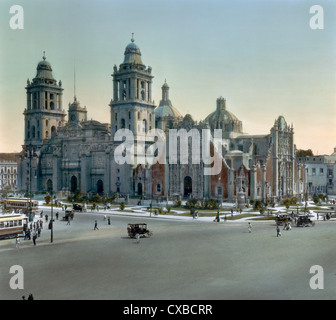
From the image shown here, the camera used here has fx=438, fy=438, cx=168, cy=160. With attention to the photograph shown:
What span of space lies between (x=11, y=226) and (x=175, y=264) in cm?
1411

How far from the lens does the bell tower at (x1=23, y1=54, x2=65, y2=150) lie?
220ft

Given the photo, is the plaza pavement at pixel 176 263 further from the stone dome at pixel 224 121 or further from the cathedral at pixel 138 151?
the stone dome at pixel 224 121

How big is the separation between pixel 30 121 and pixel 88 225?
41902mm

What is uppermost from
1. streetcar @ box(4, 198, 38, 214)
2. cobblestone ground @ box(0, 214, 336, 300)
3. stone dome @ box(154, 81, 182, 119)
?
stone dome @ box(154, 81, 182, 119)

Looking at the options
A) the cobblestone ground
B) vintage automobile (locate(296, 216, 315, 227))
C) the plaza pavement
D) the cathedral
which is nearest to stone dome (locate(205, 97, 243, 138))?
the cathedral

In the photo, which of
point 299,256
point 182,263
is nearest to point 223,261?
point 182,263

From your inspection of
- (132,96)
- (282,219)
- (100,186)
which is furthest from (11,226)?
(132,96)

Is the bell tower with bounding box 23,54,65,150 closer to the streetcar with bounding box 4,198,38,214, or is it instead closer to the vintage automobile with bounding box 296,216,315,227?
the streetcar with bounding box 4,198,38,214

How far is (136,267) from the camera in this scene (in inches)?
850

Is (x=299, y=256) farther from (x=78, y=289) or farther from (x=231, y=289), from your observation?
(x=78, y=289)

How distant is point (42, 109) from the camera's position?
69.0 m

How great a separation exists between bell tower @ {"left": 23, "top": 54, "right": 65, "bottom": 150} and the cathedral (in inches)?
6.2

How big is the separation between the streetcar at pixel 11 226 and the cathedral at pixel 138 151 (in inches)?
1119
